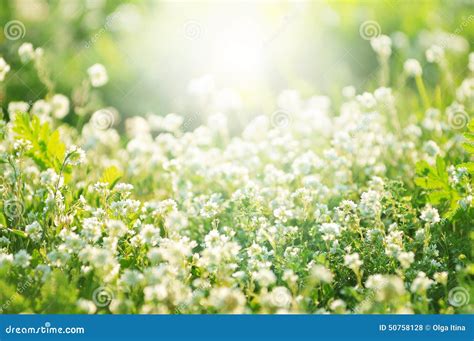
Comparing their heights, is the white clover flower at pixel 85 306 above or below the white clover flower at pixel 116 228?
below

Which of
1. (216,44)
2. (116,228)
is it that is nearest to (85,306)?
(116,228)

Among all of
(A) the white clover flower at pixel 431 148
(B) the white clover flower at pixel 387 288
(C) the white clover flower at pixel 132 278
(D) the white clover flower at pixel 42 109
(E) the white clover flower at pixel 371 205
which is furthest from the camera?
(D) the white clover flower at pixel 42 109

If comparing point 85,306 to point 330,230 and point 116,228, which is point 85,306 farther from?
point 330,230

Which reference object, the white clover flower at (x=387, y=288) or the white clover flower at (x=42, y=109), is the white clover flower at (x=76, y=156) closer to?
the white clover flower at (x=42, y=109)

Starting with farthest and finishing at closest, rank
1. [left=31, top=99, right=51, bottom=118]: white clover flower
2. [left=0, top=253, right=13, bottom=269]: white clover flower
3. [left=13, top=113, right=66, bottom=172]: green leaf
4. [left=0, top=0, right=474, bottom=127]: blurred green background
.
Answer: [left=0, top=0, right=474, bottom=127]: blurred green background, [left=31, top=99, right=51, bottom=118]: white clover flower, [left=13, top=113, right=66, bottom=172]: green leaf, [left=0, top=253, right=13, bottom=269]: white clover flower

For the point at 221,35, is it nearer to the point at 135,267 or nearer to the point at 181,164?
the point at 181,164

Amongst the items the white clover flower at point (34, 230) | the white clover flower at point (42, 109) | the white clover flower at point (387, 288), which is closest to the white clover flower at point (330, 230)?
the white clover flower at point (387, 288)

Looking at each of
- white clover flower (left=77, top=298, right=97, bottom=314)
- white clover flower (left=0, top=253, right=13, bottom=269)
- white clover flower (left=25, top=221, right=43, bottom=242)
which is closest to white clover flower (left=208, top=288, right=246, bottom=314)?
white clover flower (left=77, top=298, right=97, bottom=314)

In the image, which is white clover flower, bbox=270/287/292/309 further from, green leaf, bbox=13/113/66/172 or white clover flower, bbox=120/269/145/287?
green leaf, bbox=13/113/66/172

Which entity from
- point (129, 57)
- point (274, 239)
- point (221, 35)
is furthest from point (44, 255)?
point (221, 35)
